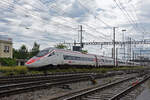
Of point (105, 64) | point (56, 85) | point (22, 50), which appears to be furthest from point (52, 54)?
point (22, 50)

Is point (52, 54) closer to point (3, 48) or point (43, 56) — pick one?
point (43, 56)

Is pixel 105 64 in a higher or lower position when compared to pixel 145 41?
lower

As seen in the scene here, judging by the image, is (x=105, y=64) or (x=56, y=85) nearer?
(x=56, y=85)

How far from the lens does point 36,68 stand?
23.0m

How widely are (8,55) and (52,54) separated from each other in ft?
98.3

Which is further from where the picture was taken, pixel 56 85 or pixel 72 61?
pixel 72 61

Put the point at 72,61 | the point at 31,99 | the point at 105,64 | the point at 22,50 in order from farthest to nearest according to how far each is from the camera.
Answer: the point at 22,50 < the point at 105,64 < the point at 72,61 < the point at 31,99

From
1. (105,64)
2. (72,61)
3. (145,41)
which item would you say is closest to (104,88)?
(72,61)

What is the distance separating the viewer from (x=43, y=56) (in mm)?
22906

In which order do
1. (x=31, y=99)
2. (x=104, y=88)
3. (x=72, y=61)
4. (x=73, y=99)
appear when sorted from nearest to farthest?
(x=73, y=99) → (x=31, y=99) → (x=104, y=88) → (x=72, y=61)

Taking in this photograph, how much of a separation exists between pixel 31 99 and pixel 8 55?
146 ft

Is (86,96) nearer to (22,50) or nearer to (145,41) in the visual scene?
(145,41)

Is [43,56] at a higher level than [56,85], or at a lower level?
higher

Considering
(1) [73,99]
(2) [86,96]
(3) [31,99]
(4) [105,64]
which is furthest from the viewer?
(4) [105,64]
